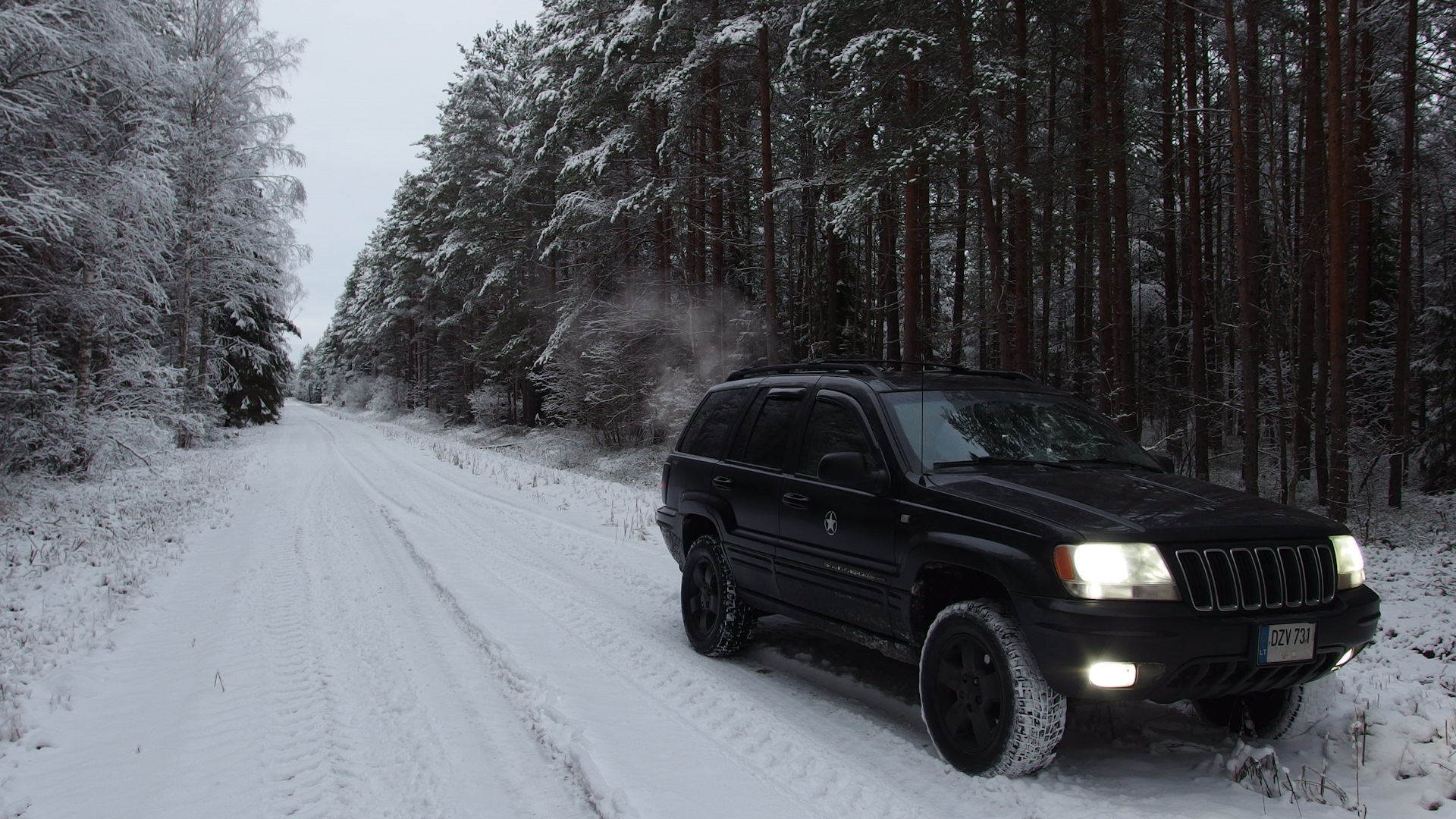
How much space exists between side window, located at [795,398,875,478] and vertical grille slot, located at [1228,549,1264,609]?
6.37 ft

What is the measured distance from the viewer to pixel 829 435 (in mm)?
5262

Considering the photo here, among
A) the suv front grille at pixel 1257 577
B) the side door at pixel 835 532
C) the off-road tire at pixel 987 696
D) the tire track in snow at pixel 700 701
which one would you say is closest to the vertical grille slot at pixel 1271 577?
the suv front grille at pixel 1257 577

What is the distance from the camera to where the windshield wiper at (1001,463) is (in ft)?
14.9

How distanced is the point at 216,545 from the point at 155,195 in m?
6.36

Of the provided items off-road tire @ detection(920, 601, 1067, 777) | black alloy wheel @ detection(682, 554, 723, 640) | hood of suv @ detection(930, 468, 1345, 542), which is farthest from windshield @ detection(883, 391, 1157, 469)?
black alloy wheel @ detection(682, 554, 723, 640)

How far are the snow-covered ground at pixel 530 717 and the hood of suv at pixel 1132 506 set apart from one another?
1086mm

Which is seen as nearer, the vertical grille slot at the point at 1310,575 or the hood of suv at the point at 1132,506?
the hood of suv at the point at 1132,506

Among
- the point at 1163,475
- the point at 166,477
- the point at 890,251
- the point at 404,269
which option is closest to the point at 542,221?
the point at 890,251

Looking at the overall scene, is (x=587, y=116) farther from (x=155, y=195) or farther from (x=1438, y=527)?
(x=1438, y=527)

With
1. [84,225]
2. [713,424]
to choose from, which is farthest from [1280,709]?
[84,225]

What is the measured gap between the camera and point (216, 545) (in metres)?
10.6

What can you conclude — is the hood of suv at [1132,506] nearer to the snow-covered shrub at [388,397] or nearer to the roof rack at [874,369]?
the roof rack at [874,369]

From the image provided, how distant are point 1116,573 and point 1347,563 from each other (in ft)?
4.75

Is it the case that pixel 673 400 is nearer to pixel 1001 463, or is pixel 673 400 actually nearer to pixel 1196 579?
pixel 1001 463
